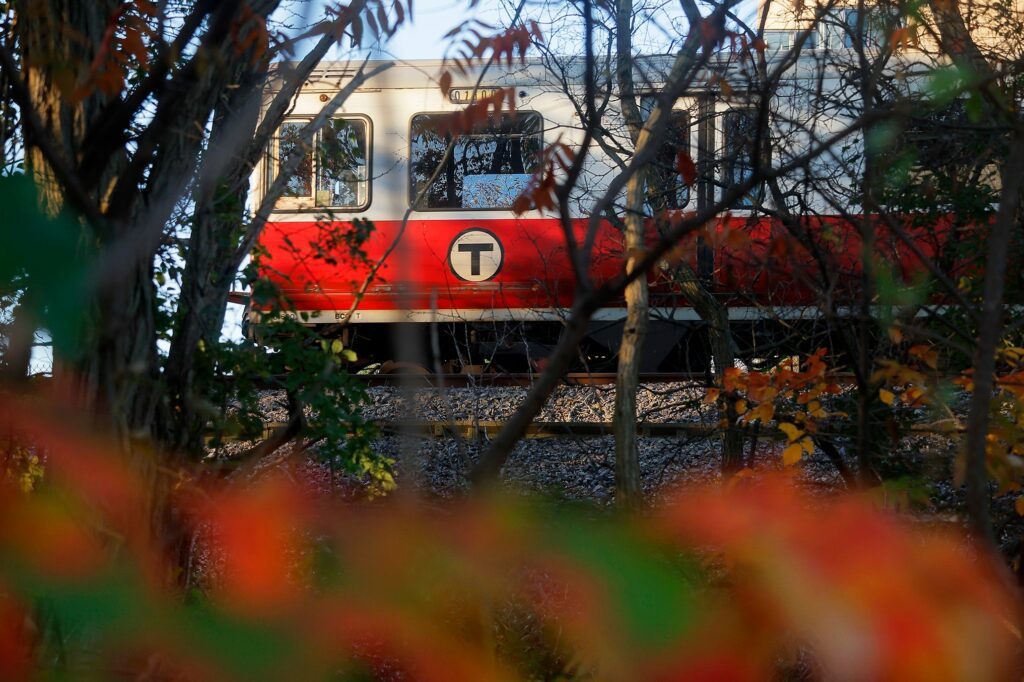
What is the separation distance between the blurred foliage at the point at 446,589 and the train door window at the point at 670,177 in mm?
2910

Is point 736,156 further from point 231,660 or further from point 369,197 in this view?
point 369,197

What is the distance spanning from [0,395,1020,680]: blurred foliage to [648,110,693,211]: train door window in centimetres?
291

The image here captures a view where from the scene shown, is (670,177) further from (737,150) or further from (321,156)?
(321,156)

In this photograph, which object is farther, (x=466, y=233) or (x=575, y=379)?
(x=466, y=233)

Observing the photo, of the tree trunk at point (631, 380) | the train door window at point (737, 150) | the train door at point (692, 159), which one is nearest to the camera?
the tree trunk at point (631, 380)

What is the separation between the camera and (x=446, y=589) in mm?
2197

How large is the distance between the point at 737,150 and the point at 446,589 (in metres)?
3.24

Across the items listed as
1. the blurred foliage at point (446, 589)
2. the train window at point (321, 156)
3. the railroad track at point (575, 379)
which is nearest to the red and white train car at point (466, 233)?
the railroad track at point (575, 379)

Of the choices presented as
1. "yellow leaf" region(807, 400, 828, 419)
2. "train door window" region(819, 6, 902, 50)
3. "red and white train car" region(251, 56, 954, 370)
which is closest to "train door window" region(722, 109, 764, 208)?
"train door window" region(819, 6, 902, 50)

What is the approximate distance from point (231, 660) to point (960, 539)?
9.71 feet

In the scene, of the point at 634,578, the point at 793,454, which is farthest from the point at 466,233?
the point at 634,578

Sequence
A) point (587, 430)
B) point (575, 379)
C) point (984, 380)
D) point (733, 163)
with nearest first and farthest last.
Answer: point (984, 380) → point (733, 163) → point (587, 430) → point (575, 379)

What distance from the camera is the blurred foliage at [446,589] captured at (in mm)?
1959

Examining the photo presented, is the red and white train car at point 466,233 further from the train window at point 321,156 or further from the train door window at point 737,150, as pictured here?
the train door window at point 737,150
